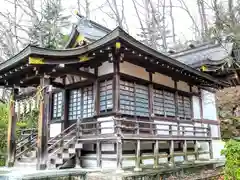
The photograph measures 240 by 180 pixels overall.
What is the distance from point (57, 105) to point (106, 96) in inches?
123

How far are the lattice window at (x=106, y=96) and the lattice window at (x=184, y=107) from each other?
3.99 metres

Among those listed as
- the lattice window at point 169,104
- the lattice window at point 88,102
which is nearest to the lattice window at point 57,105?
the lattice window at point 88,102

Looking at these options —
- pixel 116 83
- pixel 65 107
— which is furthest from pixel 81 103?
pixel 116 83

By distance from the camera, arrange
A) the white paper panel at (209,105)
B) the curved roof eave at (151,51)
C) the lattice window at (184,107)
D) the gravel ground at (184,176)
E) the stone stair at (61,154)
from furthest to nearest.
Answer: the white paper panel at (209,105)
the lattice window at (184,107)
the stone stair at (61,154)
the curved roof eave at (151,51)
the gravel ground at (184,176)

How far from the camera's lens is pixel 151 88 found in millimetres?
9672

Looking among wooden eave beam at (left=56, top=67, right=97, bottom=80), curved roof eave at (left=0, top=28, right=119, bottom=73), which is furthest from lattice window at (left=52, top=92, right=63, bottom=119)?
curved roof eave at (left=0, top=28, right=119, bottom=73)

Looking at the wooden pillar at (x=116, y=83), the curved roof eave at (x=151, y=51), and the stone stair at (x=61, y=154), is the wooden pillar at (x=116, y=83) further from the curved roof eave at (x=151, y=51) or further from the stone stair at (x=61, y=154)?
the stone stair at (x=61, y=154)

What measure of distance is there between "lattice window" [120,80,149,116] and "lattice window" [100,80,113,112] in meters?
0.38

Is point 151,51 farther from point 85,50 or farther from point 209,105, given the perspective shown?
point 209,105

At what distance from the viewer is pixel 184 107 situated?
11.4 m

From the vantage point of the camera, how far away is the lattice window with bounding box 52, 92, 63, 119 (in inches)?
411

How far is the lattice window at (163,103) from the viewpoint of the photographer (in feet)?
32.4

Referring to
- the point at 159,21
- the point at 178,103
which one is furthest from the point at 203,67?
the point at 159,21

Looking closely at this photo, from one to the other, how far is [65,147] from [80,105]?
2.12 m
